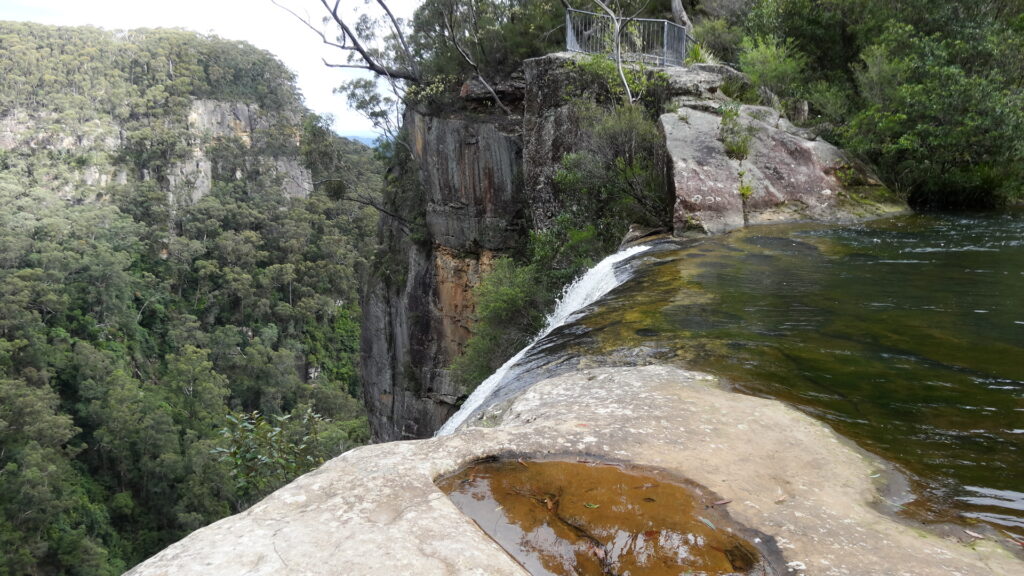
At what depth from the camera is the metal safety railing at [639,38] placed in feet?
51.1

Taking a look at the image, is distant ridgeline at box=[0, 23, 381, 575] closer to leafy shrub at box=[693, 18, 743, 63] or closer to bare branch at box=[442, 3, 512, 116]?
bare branch at box=[442, 3, 512, 116]

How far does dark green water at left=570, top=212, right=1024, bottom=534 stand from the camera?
2924 mm

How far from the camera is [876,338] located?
4.68 metres

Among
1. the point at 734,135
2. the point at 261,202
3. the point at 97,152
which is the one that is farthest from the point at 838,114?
the point at 97,152

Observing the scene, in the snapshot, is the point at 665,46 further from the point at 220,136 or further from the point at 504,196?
the point at 220,136

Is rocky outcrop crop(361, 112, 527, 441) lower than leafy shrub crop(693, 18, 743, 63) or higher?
lower

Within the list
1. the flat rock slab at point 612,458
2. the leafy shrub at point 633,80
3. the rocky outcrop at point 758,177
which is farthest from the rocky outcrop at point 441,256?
the flat rock slab at point 612,458

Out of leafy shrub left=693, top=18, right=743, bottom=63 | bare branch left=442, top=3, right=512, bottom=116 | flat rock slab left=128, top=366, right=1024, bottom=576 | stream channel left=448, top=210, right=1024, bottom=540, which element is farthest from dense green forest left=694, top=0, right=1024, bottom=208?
flat rock slab left=128, top=366, right=1024, bottom=576

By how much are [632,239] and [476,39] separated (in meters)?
12.7

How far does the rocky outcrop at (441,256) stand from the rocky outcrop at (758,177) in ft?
24.4

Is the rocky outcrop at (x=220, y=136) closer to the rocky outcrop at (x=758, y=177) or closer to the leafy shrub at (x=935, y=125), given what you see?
the rocky outcrop at (x=758, y=177)

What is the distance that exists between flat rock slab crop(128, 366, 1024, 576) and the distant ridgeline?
10305mm

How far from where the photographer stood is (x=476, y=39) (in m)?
20.2

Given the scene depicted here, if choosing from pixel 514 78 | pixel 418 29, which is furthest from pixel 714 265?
pixel 418 29
